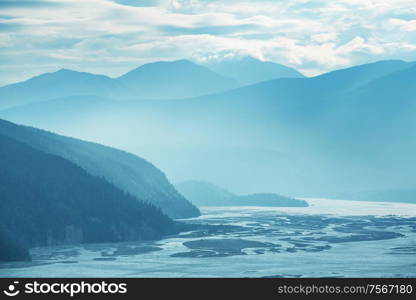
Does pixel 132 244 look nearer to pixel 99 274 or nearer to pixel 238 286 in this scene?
pixel 99 274

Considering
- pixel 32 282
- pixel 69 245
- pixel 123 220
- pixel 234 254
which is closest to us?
pixel 32 282

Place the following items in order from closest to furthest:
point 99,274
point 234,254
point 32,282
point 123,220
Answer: point 32,282
point 99,274
point 234,254
point 123,220

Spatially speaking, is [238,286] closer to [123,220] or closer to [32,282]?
[32,282]

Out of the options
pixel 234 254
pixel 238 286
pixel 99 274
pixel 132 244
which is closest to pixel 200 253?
pixel 234 254

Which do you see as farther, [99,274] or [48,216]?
[48,216]

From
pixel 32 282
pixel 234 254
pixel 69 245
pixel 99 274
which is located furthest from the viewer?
pixel 69 245

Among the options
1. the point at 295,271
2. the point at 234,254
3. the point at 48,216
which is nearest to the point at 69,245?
the point at 48,216

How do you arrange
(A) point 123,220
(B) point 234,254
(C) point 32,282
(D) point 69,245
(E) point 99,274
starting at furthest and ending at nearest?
(A) point 123,220 < (D) point 69,245 < (B) point 234,254 < (E) point 99,274 < (C) point 32,282

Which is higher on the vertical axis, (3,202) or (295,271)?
(3,202)

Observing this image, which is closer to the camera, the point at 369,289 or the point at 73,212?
the point at 369,289
